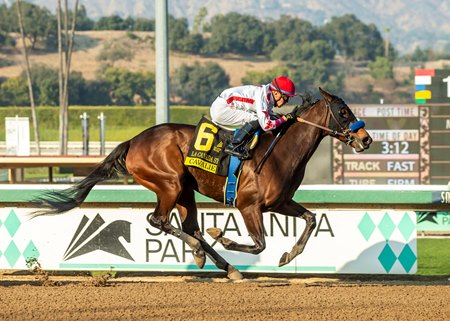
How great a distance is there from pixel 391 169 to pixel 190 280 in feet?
19.4

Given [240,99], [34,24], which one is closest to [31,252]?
[240,99]

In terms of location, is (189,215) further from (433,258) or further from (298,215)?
(433,258)

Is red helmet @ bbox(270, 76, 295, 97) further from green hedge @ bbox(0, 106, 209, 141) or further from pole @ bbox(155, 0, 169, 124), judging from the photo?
green hedge @ bbox(0, 106, 209, 141)

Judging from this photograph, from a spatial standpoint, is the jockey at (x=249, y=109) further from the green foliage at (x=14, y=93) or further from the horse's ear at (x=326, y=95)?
the green foliage at (x=14, y=93)

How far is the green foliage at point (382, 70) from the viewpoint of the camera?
9600cm

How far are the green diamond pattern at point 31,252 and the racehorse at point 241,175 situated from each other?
2.44 feet

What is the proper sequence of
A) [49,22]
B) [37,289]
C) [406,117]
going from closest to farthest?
[37,289] < [406,117] < [49,22]

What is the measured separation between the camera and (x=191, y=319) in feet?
21.1

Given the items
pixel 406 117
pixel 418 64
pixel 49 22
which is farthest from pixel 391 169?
pixel 418 64

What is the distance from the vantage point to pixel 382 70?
96.0 metres

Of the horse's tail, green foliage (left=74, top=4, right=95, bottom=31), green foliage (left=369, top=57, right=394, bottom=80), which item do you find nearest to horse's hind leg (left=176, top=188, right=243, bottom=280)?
the horse's tail

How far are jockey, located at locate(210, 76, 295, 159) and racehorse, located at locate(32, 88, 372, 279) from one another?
151 millimetres

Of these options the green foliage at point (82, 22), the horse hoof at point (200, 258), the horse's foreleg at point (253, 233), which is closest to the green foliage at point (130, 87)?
the green foliage at point (82, 22)

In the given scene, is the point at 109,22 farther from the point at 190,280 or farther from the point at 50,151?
the point at 190,280
